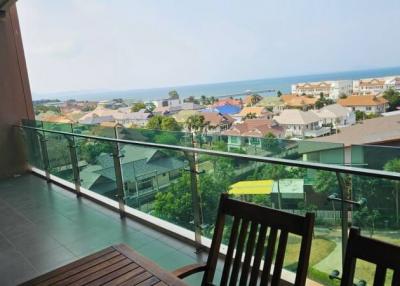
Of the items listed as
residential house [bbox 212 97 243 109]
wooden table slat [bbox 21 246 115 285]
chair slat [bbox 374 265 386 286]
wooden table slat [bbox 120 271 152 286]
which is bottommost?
residential house [bbox 212 97 243 109]

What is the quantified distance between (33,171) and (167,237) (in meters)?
4.61

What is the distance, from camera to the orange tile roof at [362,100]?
8.93 meters

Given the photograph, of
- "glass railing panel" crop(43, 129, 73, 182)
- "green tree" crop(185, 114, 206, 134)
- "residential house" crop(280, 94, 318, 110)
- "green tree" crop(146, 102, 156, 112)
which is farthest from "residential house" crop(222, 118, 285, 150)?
"glass railing panel" crop(43, 129, 73, 182)

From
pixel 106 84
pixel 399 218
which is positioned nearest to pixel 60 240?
pixel 399 218

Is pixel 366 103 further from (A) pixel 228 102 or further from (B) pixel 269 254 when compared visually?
(B) pixel 269 254

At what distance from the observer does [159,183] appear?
3.67m

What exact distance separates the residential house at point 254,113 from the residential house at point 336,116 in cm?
155

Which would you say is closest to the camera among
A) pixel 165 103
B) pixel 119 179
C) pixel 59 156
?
pixel 119 179

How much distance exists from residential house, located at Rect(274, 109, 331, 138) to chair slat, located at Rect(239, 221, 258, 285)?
8.04m

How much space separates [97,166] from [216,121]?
5.78m

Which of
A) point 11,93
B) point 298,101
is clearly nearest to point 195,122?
point 11,93

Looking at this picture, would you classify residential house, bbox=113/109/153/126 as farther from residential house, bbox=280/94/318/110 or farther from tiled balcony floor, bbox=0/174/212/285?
residential house, bbox=280/94/318/110

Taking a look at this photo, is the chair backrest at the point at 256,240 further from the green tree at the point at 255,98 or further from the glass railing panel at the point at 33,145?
the green tree at the point at 255,98

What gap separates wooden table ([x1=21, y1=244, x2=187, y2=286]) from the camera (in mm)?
1403
